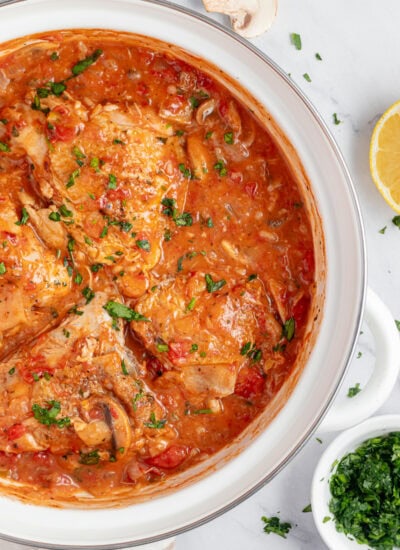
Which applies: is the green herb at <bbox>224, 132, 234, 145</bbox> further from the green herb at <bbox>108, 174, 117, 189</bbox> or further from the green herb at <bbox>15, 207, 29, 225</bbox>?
the green herb at <bbox>15, 207, 29, 225</bbox>

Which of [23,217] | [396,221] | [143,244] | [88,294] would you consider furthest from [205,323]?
[396,221]

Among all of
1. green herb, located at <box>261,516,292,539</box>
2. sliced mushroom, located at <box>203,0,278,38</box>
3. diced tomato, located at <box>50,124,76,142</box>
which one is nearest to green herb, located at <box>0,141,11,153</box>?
diced tomato, located at <box>50,124,76,142</box>

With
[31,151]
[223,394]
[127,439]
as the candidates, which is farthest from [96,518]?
[31,151]

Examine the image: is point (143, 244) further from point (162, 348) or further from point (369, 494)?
point (369, 494)

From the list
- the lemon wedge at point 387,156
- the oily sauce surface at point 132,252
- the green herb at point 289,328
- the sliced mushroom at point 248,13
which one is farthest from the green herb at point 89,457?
the sliced mushroom at point 248,13

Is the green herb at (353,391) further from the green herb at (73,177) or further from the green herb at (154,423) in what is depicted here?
Result: the green herb at (73,177)

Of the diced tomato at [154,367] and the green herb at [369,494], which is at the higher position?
the diced tomato at [154,367]
